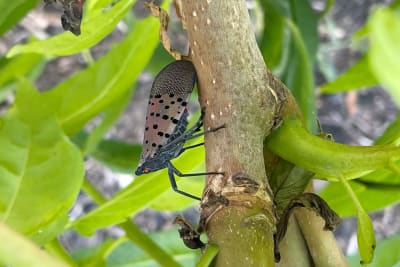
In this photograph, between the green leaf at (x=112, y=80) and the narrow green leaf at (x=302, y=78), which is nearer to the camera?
the green leaf at (x=112, y=80)

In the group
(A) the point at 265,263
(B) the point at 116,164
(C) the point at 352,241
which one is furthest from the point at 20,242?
(C) the point at 352,241

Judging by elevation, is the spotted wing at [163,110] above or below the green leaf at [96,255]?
above

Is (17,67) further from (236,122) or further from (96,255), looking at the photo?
(236,122)

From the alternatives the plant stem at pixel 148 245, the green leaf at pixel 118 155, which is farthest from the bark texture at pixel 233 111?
the green leaf at pixel 118 155

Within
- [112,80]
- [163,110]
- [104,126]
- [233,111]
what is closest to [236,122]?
[233,111]

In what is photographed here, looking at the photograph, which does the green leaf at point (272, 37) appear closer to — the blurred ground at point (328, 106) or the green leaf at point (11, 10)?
the green leaf at point (11, 10)

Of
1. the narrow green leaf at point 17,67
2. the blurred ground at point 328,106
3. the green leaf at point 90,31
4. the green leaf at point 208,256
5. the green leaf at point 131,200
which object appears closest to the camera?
the green leaf at point 208,256

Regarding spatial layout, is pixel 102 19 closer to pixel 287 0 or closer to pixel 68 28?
pixel 68 28
